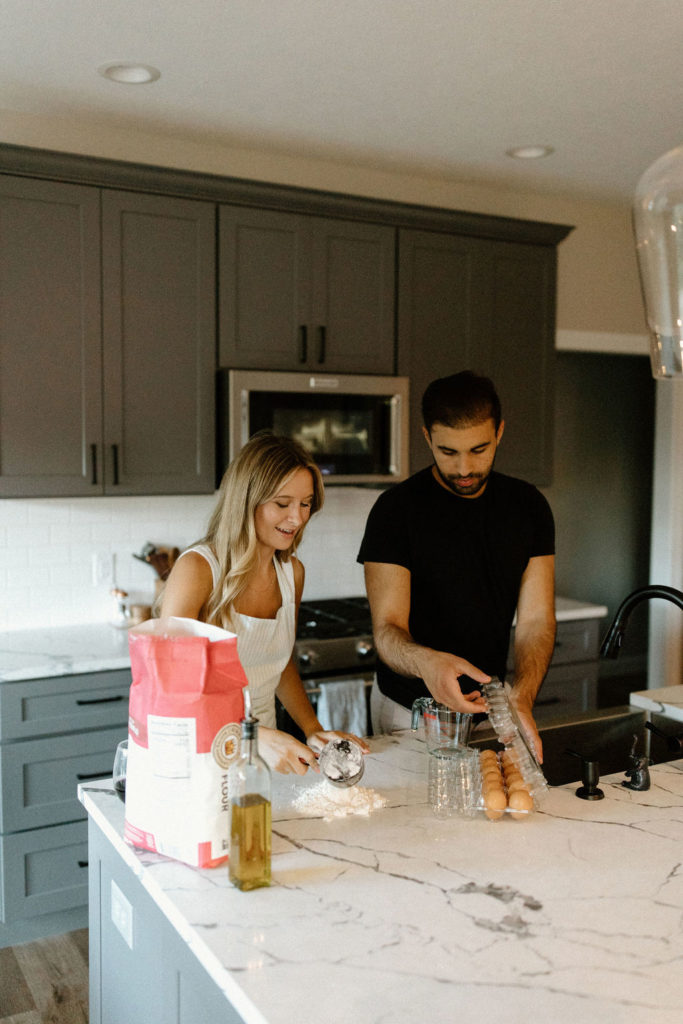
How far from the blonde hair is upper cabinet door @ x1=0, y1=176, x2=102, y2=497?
1.23 meters

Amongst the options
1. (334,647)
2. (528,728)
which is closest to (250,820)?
(528,728)

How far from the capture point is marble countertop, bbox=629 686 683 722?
219cm

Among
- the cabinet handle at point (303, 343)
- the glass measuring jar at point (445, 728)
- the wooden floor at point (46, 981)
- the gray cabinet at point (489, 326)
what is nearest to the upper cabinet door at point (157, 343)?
the cabinet handle at point (303, 343)

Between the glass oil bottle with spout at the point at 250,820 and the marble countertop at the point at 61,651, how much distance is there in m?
1.74

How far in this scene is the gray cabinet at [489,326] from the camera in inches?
145

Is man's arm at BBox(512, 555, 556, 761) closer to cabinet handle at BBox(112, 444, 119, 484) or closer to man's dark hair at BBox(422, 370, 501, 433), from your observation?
man's dark hair at BBox(422, 370, 501, 433)

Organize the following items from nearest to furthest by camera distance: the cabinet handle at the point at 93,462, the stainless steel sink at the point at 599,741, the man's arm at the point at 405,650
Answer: the man's arm at the point at 405,650 → the stainless steel sink at the point at 599,741 → the cabinet handle at the point at 93,462

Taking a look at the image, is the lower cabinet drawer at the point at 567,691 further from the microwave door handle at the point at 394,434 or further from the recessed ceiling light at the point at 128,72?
the recessed ceiling light at the point at 128,72

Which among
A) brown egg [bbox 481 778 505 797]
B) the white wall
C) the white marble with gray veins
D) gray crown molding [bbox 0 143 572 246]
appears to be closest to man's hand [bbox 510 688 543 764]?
brown egg [bbox 481 778 505 797]

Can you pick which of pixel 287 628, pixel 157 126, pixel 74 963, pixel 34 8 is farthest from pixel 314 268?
pixel 74 963

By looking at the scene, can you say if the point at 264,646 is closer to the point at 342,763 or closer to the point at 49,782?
the point at 342,763

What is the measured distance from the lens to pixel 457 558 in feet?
7.72

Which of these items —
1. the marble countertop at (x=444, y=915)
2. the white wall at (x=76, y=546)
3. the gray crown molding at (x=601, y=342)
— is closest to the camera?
the marble countertop at (x=444, y=915)

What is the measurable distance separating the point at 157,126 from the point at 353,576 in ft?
6.58
